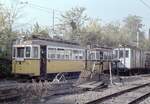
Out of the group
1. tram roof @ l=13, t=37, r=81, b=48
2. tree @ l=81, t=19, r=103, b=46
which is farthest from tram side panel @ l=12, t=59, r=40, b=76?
tree @ l=81, t=19, r=103, b=46

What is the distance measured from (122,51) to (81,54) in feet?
37.5

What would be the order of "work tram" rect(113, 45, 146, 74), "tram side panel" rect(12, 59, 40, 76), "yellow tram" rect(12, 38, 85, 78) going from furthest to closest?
"work tram" rect(113, 45, 146, 74) → "yellow tram" rect(12, 38, 85, 78) → "tram side panel" rect(12, 59, 40, 76)

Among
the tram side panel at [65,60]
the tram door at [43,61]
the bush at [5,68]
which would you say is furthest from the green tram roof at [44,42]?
the bush at [5,68]

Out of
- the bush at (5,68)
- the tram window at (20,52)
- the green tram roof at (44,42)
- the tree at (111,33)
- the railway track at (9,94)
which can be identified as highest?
the tree at (111,33)

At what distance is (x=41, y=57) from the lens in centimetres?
2458

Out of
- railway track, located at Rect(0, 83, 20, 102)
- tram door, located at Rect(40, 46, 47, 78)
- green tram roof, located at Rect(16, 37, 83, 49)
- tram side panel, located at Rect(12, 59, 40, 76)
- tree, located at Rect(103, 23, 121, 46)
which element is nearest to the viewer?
railway track, located at Rect(0, 83, 20, 102)

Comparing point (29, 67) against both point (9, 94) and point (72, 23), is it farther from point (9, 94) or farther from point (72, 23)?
point (72, 23)

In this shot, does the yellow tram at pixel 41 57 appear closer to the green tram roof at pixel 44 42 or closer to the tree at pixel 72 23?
the green tram roof at pixel 44 42

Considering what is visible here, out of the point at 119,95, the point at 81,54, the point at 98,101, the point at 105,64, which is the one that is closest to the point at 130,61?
the point at 105,64

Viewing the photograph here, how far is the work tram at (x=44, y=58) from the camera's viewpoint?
79.3ft

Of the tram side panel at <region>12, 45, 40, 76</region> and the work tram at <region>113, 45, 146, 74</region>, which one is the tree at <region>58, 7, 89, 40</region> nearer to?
the work tram at <region>113, 45, 146, 74</region>

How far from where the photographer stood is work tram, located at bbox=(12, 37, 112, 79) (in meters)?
24.2

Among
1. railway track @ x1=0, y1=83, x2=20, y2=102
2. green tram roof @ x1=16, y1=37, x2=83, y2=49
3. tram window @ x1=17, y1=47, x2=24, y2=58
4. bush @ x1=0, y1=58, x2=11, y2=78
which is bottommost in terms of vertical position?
railway track @ x1=0, y1=83, x2=20, y2=102

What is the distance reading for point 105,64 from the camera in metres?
34.2
